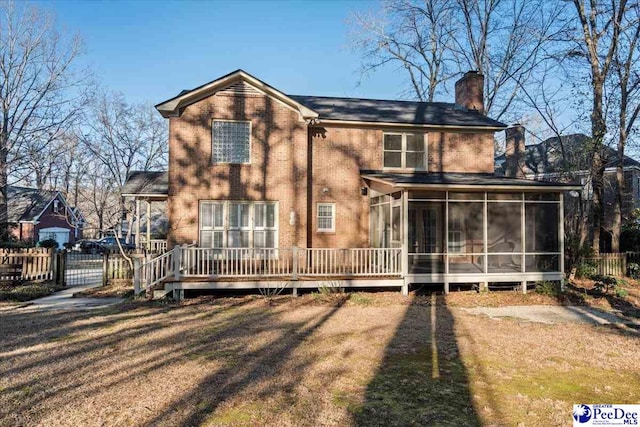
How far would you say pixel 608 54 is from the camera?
21172mm

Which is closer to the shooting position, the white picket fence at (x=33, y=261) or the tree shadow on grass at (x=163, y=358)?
the tree shadow on grass at (x=163, y=358)

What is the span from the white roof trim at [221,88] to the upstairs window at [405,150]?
3.42 metres

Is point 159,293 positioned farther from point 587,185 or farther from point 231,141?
point 587,185

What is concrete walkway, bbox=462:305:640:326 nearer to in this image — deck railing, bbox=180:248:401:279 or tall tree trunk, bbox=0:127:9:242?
deck railing, bbox=180:248:401:279

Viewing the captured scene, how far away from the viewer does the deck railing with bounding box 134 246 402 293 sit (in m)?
12.9

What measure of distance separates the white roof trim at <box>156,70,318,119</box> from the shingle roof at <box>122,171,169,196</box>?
2.66 meters

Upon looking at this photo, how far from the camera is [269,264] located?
14023 millimetres

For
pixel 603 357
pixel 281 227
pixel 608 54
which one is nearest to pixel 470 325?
pixel 603 357

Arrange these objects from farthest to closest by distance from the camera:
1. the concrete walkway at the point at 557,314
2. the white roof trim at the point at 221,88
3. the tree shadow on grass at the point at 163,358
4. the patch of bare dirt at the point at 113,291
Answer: the white roof trim at the point at 221,88 < the patch of bare dirt at the point at 113,291 < the concrete walkway at the point at 557,314 < the tree shadow on grass at the point at 163,358

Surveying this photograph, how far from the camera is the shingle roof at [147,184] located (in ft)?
52.3

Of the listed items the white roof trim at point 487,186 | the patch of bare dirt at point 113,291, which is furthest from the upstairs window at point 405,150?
the patch of bare dirt at point 113,291

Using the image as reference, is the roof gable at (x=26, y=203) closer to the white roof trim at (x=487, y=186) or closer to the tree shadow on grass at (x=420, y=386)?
the white roof trim at (x=487, y=186)

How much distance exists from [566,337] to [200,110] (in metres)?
12.5

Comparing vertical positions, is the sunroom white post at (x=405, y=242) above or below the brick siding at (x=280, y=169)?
below
